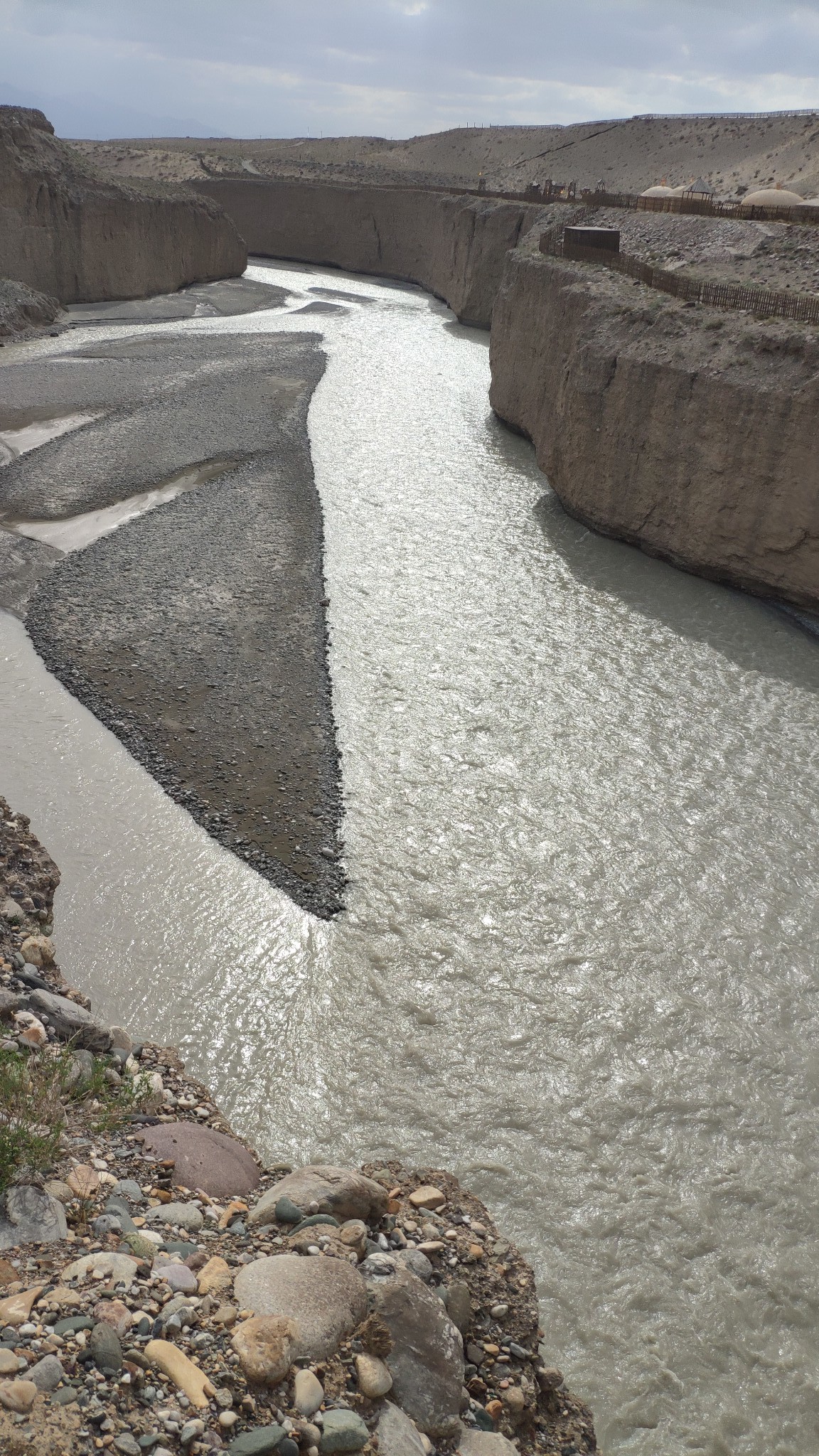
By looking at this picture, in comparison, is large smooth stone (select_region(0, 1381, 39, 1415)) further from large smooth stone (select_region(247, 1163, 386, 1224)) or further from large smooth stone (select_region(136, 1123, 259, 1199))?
large smooth stone (select_region(136, 1123, 259, 1199))

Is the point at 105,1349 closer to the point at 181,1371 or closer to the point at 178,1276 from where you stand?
the point at 181,1371

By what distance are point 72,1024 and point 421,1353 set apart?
3.19 m

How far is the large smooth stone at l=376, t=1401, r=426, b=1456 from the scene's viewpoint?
4.14 meters

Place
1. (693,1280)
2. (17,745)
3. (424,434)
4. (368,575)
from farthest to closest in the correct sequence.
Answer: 1. (424,434)
2. (368,575)
3. (17,745)
4. (693,1280)

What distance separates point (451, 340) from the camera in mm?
35500

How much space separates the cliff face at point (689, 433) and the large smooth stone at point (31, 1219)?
44.4 ft

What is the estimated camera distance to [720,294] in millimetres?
16828

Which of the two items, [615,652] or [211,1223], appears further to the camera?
[615,652]

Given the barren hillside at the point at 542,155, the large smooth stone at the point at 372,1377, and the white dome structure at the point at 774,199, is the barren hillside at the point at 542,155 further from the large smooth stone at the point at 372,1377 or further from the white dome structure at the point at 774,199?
the large smooth stone at the point at 372,1377

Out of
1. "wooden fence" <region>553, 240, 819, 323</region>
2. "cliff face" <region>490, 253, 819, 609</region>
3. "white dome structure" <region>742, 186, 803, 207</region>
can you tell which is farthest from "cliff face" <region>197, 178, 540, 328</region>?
"cliff face" <region>490, 253, 819, 609</region>

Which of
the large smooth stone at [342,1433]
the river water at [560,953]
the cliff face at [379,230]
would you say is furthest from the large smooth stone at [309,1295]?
the cliff face at [379,230]

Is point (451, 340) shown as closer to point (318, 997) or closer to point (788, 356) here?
point (788, 356)

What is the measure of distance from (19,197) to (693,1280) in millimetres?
37009

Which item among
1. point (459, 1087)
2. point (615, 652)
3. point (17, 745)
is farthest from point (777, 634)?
point (17, 745)
